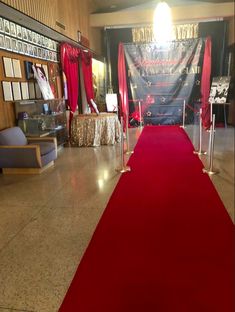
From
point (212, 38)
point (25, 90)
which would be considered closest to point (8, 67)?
point (25, 90)

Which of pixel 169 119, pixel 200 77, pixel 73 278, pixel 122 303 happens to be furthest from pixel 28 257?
pixel 200 77

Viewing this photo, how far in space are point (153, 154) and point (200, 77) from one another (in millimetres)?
4893

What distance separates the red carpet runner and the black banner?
222 inches

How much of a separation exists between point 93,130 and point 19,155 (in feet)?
7.33

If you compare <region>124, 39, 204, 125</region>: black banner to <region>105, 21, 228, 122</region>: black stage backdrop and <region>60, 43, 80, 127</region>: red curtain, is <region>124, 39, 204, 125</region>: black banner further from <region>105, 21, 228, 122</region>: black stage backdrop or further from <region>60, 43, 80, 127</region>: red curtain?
<region>60, 43, 80, 127</region>: red curtain

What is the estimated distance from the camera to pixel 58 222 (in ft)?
8.82

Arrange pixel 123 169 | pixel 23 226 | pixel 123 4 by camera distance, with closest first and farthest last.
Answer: pixel 23 226 < pixel 123 169 < pixel 123 4

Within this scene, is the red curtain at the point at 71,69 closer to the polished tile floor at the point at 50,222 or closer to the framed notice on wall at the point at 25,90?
the framed notice on wall at the point at 25,90

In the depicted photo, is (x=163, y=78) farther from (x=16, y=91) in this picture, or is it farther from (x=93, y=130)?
(x=16, y=91)

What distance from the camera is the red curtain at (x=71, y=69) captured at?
6.29 meters

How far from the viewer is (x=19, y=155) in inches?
158

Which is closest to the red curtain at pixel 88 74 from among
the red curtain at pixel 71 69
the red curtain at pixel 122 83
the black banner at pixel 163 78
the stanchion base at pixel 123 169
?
the red curtain at pixel 71 69

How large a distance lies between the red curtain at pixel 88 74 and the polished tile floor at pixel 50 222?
3.41 metres

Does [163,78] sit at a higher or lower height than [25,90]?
higher
